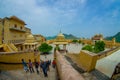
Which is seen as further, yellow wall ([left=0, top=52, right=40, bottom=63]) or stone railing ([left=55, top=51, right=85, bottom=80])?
yellow wall ([left=0, top=52, right=40, bottom=63])

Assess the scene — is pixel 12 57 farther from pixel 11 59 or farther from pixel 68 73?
pixel 68 73

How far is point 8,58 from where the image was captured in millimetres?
13945

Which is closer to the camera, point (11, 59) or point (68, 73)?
point (68, 73)

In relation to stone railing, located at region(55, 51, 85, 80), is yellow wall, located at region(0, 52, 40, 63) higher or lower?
lower

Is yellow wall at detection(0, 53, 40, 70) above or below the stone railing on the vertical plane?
below

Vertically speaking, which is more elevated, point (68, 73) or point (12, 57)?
point (68, 73)

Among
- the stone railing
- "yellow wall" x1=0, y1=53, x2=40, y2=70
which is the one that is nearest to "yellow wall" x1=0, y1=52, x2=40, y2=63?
"yellow wall" x1=0, y1=53, x2=40, y2=70

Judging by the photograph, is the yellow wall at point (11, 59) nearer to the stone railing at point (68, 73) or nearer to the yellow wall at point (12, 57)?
the yellow wall at point (12, 57)

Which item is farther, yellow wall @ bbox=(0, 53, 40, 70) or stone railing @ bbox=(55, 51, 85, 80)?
yellow wall @ bbox=(0, 53, 40, 70)

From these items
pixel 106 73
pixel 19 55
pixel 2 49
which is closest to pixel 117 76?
pixel 106 73

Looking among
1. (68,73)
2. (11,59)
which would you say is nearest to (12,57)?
(11,59)

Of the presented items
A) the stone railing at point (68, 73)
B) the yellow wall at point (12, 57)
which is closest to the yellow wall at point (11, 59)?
the yellow wall at point (12, 57)

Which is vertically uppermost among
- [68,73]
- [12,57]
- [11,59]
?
[68,73]

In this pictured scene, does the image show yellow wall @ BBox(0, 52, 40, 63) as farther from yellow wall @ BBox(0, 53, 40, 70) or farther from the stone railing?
the stone railing
